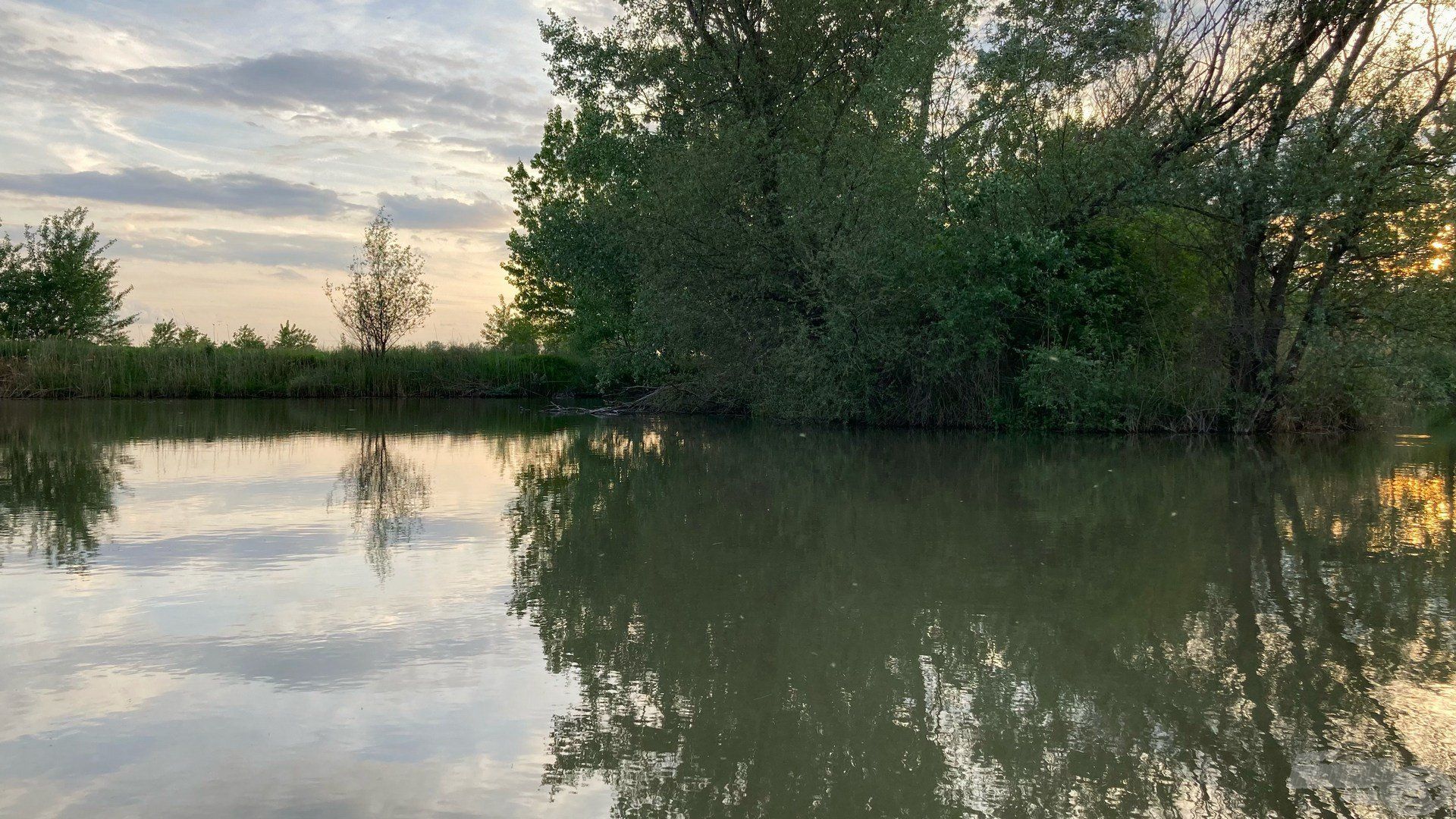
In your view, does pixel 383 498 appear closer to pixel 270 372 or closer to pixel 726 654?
pixel 726 654

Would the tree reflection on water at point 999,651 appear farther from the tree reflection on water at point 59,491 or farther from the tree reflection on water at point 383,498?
the tree reflection on water at point 59,491

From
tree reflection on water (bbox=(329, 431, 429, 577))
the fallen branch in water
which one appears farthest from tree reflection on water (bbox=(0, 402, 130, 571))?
the fallen branch in water

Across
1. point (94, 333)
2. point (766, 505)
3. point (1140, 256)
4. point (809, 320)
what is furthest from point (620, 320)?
Answer: point (94, 333)

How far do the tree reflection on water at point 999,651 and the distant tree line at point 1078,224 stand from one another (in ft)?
26.8

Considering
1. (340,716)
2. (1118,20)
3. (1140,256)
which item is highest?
(1118,20)

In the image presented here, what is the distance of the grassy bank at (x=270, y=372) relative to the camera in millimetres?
30875

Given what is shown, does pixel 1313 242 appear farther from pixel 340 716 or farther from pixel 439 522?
pixel 340 716

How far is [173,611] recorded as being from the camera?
5.27 m

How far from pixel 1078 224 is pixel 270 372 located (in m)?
25.4

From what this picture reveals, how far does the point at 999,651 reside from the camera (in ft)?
15.1

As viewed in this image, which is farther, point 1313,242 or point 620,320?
point 620,320

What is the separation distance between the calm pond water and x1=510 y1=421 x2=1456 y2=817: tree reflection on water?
0.02 m

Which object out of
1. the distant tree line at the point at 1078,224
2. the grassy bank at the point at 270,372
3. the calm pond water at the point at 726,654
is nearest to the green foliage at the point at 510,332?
the grassy bank at the point at 270,372

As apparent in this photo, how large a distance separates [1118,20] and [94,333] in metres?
37.5
